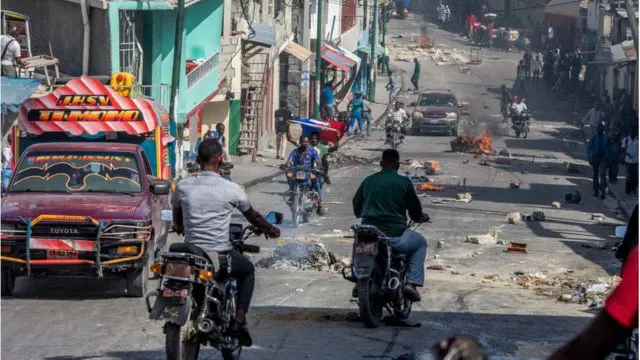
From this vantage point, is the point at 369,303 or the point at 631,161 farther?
the point at 631,161

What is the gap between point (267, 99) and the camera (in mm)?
44750

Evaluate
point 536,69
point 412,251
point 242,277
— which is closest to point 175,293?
point 242,277

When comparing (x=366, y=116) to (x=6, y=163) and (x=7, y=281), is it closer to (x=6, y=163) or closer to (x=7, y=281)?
(x=6, y=163)

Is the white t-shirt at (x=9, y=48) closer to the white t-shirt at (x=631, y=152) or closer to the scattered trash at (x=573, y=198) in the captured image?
the scattered trash at (x=573, y=198)

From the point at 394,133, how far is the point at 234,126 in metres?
5.46

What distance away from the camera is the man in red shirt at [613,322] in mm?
3906

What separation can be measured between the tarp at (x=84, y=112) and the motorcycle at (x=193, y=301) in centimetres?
943

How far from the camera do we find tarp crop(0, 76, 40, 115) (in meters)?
20.5

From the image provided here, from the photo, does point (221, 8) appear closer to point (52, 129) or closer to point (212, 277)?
point (52, 129)

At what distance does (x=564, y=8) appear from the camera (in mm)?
76062

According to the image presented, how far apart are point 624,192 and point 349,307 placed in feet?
68.2

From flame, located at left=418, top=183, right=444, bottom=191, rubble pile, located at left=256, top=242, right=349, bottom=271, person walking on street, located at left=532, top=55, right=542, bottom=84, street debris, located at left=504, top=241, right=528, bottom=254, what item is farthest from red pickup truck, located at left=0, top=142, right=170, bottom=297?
person walking on street, located at left=532, top=55, right=542, bottom=84

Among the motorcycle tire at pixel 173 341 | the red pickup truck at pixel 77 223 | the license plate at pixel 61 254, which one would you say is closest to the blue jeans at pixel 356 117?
the red pickup truck at pixel 77 223

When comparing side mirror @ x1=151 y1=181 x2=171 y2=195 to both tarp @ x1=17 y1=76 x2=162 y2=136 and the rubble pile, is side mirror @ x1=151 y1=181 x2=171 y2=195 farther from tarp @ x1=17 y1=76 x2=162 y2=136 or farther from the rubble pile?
tarp @ x1=17 y1=76 x2=162 y2=136
